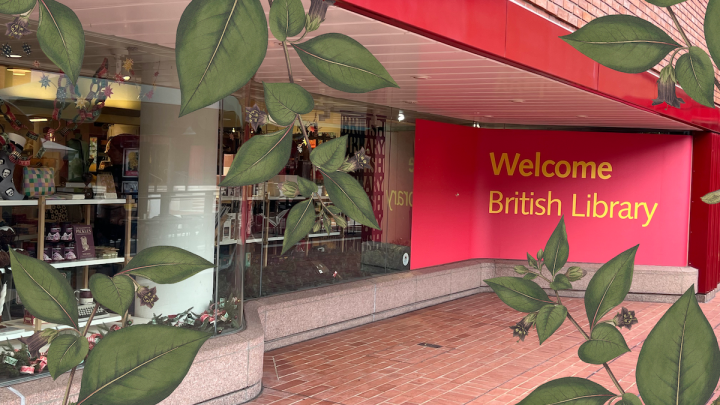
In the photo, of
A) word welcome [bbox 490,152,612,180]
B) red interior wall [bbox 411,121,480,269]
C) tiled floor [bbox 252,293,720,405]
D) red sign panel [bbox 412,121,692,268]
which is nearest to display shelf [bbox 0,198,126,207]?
tiled floor [bbox 252,293,720,405]

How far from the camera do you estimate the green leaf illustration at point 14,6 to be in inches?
12.1

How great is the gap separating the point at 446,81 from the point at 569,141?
513 cm

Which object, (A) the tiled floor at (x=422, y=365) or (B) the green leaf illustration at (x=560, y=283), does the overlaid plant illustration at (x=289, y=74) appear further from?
(A) the tiled floor at (x=422, y=365)

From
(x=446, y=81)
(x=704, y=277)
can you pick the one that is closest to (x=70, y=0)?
(x=446, y=81)

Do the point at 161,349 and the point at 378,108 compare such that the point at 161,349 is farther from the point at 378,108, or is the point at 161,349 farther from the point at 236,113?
the point at 378,108

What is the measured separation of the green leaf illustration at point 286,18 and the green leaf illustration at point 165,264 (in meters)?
0.12

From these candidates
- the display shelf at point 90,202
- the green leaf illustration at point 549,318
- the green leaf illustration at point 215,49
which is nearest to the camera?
the green leaf illustration at point 215,49

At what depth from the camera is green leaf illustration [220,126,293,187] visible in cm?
31

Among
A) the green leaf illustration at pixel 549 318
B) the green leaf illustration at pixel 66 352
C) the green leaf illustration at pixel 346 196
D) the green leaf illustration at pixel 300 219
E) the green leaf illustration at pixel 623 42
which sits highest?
the green leaf illustration at pixel 623 42

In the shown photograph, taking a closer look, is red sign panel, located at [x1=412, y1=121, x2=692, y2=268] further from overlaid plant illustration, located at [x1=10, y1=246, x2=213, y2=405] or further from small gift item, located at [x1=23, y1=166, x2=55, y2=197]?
overlaid plant illustration, located at [x1=10, y1=246, x2=213, y2=405]

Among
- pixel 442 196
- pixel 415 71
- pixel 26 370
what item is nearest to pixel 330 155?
pixel 26 370

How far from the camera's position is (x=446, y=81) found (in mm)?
6098

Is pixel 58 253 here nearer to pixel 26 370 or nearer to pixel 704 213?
pixel 26 370

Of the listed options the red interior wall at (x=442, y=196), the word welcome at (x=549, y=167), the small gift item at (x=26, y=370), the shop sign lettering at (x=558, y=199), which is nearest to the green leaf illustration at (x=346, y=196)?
the small gift item at (x=26, y=370)
